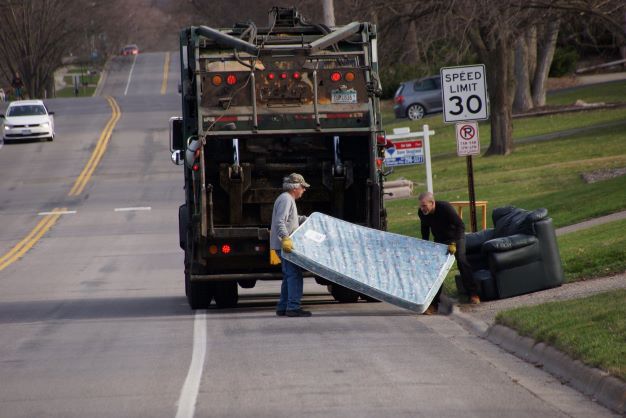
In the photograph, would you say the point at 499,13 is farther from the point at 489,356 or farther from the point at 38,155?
the point at 38,155

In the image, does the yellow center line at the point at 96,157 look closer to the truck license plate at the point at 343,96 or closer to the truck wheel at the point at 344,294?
the truck wheel at the point at 344,294

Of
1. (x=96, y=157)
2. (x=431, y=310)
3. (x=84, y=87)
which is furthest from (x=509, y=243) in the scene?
(x=84, y=87)

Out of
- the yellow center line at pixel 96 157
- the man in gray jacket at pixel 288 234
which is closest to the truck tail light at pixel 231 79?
the man in gray jacket at pixel 288 234

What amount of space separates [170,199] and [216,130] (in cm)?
2313

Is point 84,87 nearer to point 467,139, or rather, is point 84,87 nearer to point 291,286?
point 467,139

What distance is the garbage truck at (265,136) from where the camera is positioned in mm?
15984

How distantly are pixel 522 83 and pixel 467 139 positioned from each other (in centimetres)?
3218

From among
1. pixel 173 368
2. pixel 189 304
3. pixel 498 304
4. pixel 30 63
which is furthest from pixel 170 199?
pixel 30 63

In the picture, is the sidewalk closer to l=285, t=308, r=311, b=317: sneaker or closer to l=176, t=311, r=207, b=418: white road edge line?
l=285, t=308, r=311, b=317: sneaker

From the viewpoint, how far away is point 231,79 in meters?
16.1

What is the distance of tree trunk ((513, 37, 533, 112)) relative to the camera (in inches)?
1951

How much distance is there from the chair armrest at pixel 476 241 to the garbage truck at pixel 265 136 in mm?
1482

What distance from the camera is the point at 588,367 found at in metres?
10.5

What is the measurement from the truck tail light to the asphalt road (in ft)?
9.84
